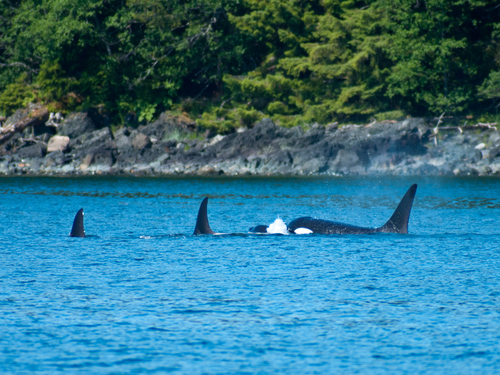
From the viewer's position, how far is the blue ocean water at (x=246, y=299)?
828 centimetres

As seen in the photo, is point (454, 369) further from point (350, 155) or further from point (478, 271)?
point (350, 155)

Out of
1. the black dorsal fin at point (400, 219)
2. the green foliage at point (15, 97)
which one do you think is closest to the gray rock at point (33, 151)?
the green foliage at point (15, 97)

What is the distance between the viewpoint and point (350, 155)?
5156 cm

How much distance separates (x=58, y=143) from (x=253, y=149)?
17.6m

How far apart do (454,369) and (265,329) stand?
2623 mm

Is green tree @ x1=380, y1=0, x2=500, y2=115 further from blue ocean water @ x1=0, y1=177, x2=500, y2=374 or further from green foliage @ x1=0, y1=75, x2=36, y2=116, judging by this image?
green foliage @ x1=0, y1=75, x2=36, y2=116

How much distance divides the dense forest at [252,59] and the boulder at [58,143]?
4.55 m

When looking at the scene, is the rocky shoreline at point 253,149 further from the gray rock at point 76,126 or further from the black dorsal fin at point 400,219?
the black dorsal fin at point 400,219

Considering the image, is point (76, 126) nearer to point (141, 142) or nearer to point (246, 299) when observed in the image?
point (141, 142)

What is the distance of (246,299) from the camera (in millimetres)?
11227

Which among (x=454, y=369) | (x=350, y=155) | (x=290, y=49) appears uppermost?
(x=290, y=49)

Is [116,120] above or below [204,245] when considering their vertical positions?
above

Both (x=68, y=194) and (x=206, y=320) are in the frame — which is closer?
(x=206, y=320)

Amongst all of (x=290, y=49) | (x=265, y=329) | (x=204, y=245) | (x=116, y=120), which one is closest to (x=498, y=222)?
(x=204, y=245)
